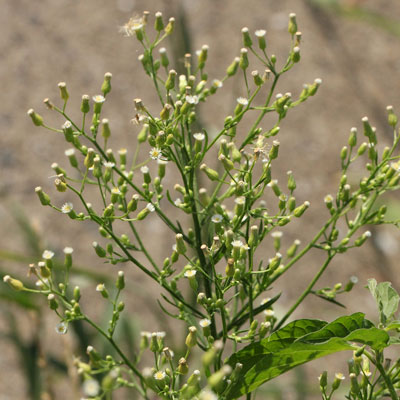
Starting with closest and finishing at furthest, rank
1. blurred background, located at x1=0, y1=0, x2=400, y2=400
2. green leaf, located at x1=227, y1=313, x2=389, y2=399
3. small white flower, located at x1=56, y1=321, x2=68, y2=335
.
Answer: green leaf, located at x1=227, y1=313, x2=389, y2=399 < small white flower, located at x1=56, y1=321, x2=68, y2=335 < blurred background, located at x1=0, y1=0, x2=400, y2=400

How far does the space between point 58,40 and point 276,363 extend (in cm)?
232

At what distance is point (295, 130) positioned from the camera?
257cm

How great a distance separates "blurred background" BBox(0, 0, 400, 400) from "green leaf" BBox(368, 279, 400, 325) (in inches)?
56.2

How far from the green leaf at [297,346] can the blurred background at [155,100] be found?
4.77 ft

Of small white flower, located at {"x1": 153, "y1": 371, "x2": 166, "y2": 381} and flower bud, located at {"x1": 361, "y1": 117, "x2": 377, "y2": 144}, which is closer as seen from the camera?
small white flower, located at {"x1": 153, "y1": 371, "x2": 166, "y2": 381}

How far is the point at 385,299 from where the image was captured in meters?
0.68

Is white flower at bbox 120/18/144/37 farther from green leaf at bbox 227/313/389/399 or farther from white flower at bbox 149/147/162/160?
green leaf at bbox 227/313/389/399

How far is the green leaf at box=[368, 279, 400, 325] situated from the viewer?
2.19 ft

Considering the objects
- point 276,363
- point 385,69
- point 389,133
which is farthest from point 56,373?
point 385,69

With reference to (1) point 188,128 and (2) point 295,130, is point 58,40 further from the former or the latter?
(1) point 188,128

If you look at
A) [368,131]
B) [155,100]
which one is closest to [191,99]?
[368,131]

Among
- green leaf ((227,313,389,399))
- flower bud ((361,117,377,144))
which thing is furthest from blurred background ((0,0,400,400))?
green leaf ((227,313,389,399))

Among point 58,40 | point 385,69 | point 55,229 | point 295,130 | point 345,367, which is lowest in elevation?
point 345,367

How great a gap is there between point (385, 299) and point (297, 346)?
0.12 m
